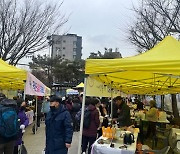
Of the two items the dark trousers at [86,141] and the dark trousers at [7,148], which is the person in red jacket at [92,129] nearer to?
the dark trousers at [86,141]

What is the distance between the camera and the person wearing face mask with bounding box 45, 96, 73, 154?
18.7 feet

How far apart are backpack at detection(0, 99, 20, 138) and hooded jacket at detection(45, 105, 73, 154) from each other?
73 cm

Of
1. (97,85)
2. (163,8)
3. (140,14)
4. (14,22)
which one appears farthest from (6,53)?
(97,85)

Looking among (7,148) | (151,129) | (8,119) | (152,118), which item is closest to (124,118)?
(7,148)

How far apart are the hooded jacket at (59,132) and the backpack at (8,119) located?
73 cm

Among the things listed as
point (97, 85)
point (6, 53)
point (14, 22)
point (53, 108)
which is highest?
point (14, 22)

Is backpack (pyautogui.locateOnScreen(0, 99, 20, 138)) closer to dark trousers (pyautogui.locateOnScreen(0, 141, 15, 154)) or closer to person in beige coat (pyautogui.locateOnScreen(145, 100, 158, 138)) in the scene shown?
dark trousers (pyautogui.locateOnScreen(0, 141, 15, 154))

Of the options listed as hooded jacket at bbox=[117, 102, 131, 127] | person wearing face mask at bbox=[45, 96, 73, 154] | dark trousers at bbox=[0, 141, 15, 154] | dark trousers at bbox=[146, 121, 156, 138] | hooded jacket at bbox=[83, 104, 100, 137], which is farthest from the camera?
dark trousers at bbox=[146, 121, 156, 138]

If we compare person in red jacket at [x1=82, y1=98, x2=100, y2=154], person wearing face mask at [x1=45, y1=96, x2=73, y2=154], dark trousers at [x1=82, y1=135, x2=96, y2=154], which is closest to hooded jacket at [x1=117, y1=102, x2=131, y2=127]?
person in red jacket at [x1=82, y1=98, x2=100, y2=154]

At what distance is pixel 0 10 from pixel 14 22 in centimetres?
123

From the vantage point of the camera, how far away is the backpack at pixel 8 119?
5793 millimetres

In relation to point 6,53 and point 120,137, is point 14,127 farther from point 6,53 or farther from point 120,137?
point 6,53

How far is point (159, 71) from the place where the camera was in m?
4.80

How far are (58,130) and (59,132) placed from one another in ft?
0.14
